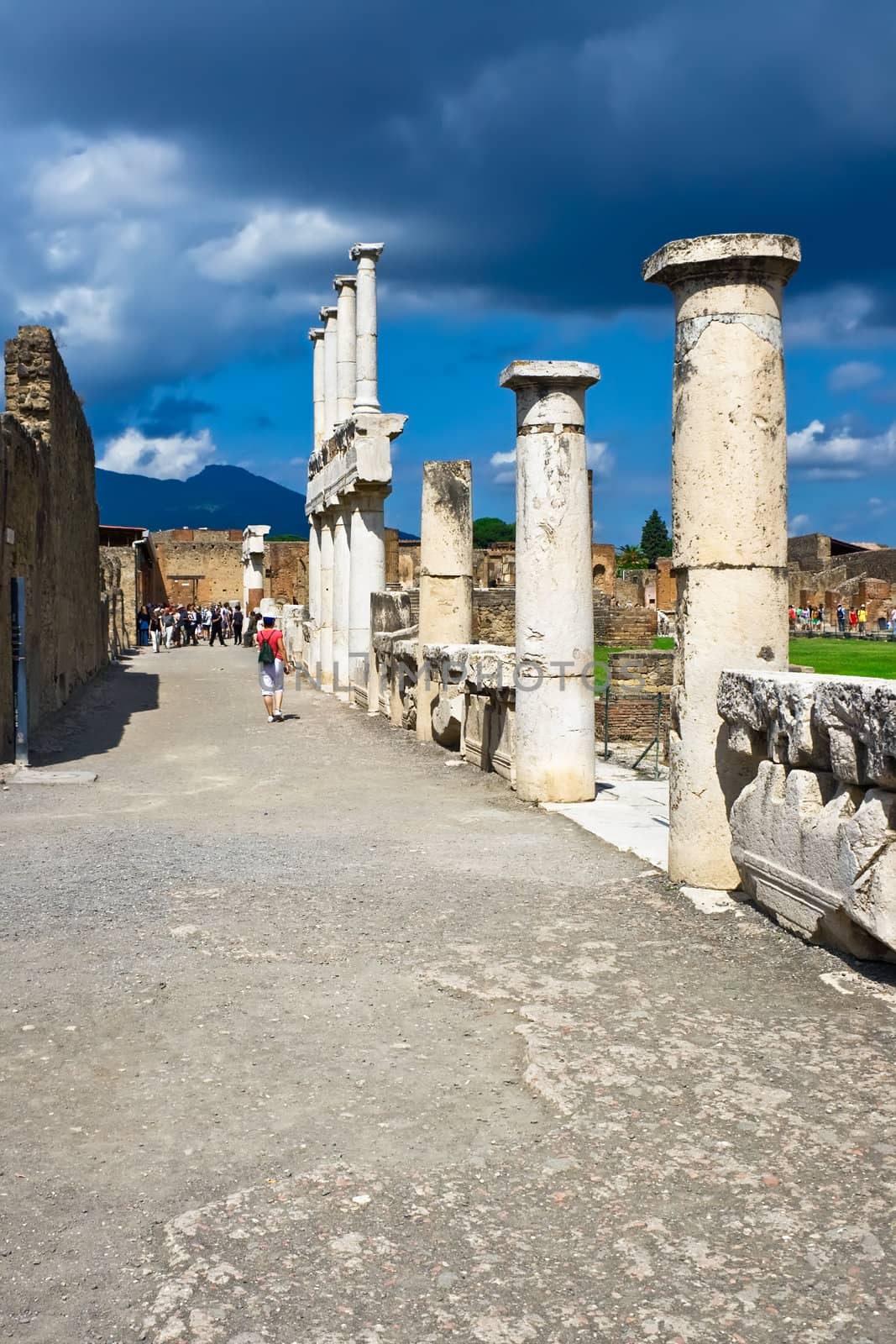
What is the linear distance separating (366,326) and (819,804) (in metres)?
14.2

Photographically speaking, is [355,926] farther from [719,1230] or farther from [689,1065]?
[719,1230]

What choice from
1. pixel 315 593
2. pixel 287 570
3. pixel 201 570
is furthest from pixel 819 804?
pixel 201 570

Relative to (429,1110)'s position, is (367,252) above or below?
above

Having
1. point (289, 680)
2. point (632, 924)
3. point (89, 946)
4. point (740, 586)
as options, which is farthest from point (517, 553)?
point (289, 680)

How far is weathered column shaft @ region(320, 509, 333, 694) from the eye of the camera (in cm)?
2041

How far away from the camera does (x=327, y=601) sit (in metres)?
21.4

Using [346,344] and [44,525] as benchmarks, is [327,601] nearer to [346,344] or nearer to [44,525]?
[346,344]

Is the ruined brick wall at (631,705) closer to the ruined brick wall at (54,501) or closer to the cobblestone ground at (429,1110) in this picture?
the ruined brick wall at (54,501)

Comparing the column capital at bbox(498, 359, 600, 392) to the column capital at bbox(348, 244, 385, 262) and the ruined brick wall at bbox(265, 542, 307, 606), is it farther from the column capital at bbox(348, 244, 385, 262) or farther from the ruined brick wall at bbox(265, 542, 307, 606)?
the ruined brick wall at bbox(265, 542, 307, 606)

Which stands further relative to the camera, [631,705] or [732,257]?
[631,705]

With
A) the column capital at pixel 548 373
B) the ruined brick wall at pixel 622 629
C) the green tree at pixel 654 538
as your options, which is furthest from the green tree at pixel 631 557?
the column capital at pixel 548 373

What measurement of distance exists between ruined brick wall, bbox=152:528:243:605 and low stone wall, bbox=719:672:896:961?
51673 mm

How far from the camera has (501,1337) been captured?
96.0 inches

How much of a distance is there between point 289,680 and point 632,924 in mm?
17604
